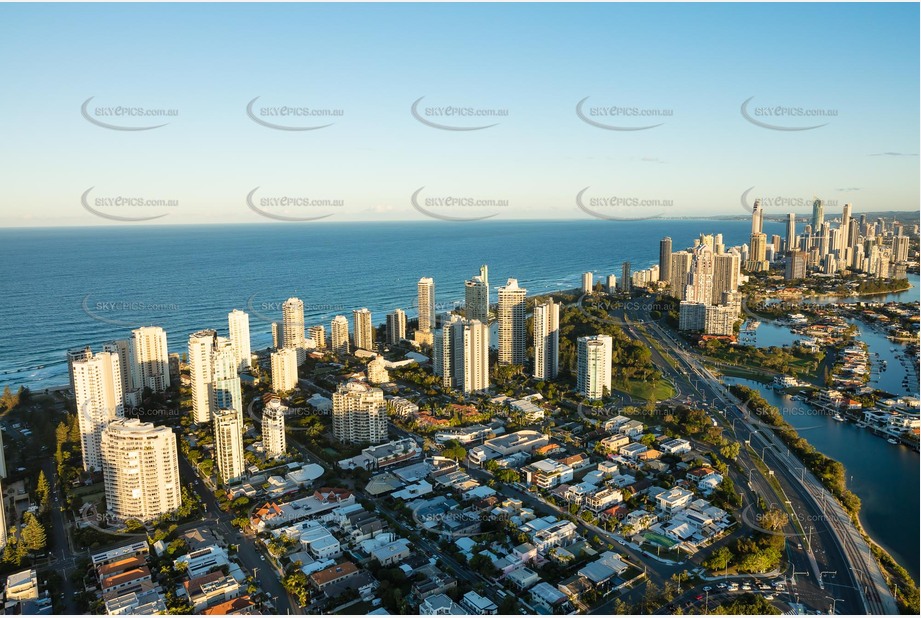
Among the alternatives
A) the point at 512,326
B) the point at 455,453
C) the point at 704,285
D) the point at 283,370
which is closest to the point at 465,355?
the point at 512,326

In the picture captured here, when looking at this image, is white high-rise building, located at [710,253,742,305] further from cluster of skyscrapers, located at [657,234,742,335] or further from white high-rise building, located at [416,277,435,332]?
white high-rise building, located at [416,277,435,332]

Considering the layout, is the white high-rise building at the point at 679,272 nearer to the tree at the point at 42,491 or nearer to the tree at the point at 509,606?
the tree at the point at 509,606

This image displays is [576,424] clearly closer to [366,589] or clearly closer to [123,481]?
[366,589]

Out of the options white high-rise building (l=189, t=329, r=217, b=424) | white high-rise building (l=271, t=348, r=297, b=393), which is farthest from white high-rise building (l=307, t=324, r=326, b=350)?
white high-rise building (l=189, t=329, r=217, b=424)

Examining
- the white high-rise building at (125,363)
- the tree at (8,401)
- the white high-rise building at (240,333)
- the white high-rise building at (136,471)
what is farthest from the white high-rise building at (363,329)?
the white high-rise building at (136,471)

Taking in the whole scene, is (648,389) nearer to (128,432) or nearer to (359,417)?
(359,417)
